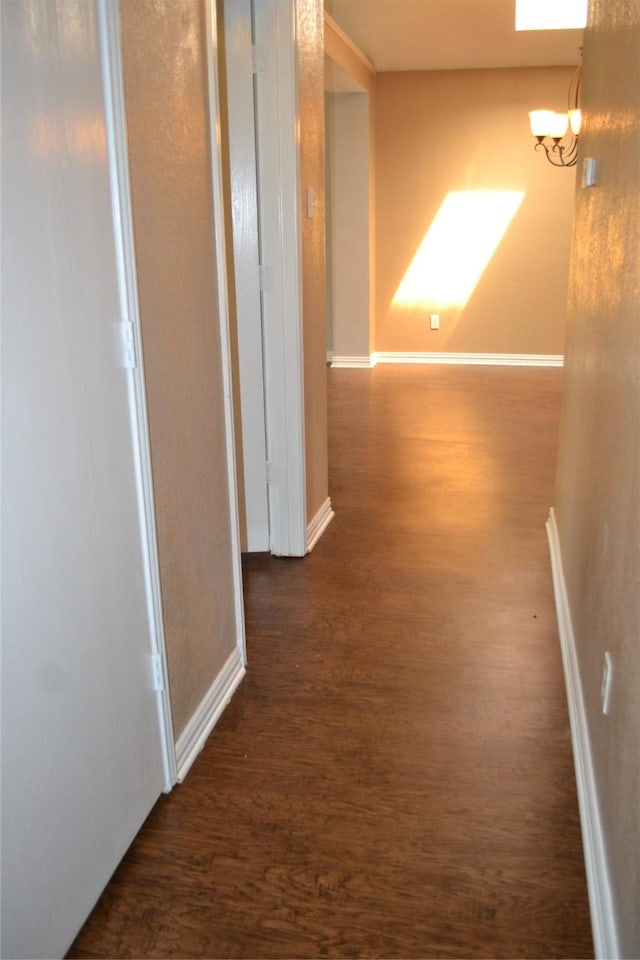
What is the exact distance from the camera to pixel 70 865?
1622mm

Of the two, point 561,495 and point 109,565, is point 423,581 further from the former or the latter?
point 109,565

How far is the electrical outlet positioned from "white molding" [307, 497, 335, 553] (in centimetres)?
196

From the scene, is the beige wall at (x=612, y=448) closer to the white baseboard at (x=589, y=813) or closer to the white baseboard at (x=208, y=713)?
the white baseboard at (x=589, y=813)

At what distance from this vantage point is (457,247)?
8219 millimetres

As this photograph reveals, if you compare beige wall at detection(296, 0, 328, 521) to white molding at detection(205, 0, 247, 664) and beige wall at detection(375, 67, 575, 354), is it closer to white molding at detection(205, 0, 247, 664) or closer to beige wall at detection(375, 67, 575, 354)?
white molding at detection(205, 0, 247, 664)

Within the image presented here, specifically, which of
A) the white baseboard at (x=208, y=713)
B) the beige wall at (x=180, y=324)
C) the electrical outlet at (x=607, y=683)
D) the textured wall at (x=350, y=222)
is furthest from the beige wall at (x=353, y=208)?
the electrical outlet at (x=607, y=683)

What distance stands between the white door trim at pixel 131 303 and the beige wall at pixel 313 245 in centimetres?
172

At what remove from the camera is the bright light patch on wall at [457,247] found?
8.05 meters

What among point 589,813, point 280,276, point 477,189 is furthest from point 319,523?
point 477,189

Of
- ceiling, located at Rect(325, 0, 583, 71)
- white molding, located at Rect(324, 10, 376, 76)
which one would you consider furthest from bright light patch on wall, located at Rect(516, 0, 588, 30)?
white molding, located at Rect(324, 10, 376, 76)

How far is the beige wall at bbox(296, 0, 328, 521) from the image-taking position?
3379mm

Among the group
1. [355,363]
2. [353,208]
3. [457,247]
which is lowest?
[355,363]

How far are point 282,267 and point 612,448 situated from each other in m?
1.74

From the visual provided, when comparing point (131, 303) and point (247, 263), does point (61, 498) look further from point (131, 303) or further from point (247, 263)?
point (247, 263)
